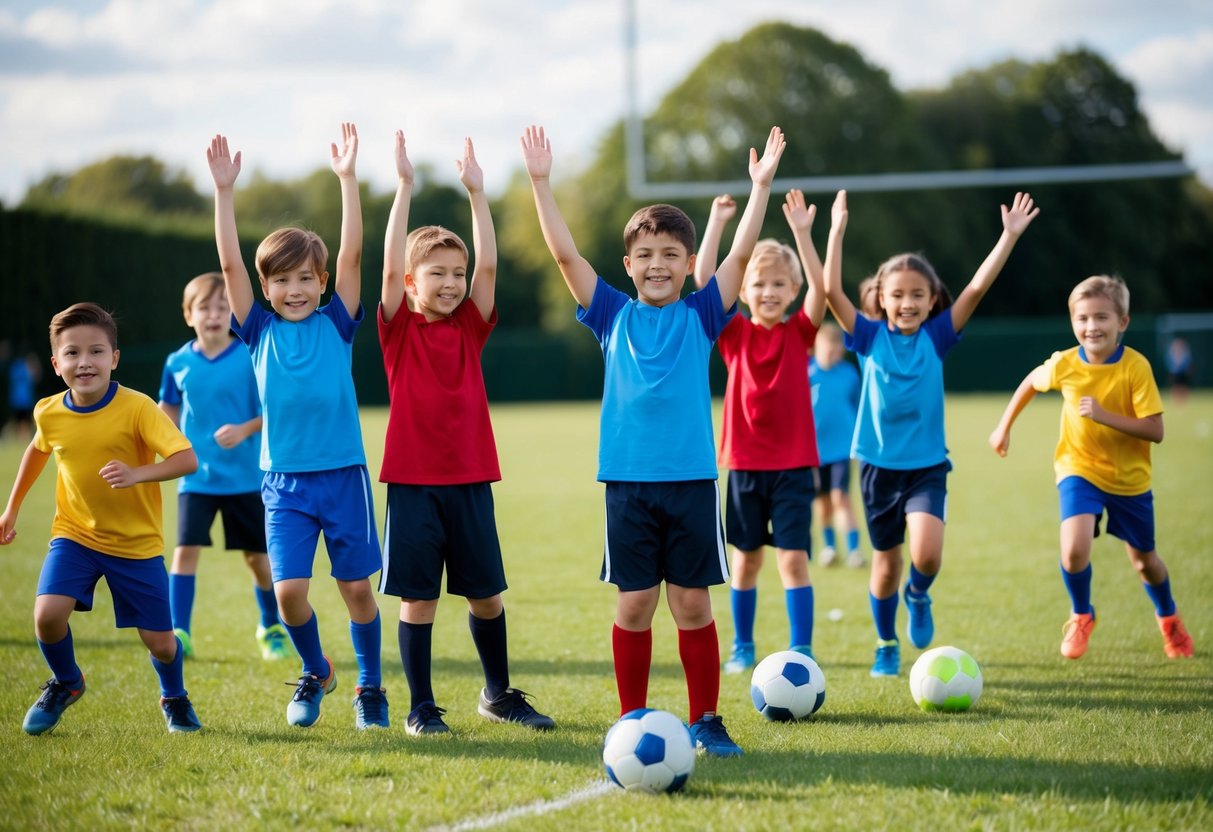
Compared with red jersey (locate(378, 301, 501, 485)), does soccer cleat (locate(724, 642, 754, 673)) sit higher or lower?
lower

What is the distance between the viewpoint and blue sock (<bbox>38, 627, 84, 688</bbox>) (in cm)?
525

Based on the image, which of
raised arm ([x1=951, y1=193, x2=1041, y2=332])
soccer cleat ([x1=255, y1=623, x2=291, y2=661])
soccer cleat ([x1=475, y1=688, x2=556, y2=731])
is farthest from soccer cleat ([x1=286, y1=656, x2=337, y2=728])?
raised arm ([x1=951, y1=193, x2=1041, y2=332])

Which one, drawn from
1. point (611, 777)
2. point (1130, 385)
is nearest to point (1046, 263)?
point (1130, 385)

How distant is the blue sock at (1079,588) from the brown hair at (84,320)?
16.6ft

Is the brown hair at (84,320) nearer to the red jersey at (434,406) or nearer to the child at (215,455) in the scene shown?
the red jersey at (434,406)

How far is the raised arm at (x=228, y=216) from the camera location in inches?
204

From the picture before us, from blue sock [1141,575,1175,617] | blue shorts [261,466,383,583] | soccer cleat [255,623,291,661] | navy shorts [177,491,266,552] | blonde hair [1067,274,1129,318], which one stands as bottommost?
soccer cleat [255,623,291,661]

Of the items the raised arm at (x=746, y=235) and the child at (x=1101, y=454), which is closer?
the raised arm at (x=746, y=235)

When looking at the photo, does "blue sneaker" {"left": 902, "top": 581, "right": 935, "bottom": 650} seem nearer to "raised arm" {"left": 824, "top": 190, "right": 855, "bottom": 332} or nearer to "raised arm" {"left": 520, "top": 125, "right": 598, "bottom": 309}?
"raised arm" {"left": 824, "top": 190, "right": 855, "bottom": 332}

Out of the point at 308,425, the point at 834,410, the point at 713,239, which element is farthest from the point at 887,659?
the point at 834,410

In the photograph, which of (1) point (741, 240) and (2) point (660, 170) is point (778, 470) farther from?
(2) point (660, 170)

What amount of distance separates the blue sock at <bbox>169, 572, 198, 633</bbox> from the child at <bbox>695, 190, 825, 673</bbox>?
318 centimetres

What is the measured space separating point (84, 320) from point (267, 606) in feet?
8.29

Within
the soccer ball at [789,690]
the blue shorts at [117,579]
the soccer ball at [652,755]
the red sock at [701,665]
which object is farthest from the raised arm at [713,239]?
the blue shorts at [117,579]
